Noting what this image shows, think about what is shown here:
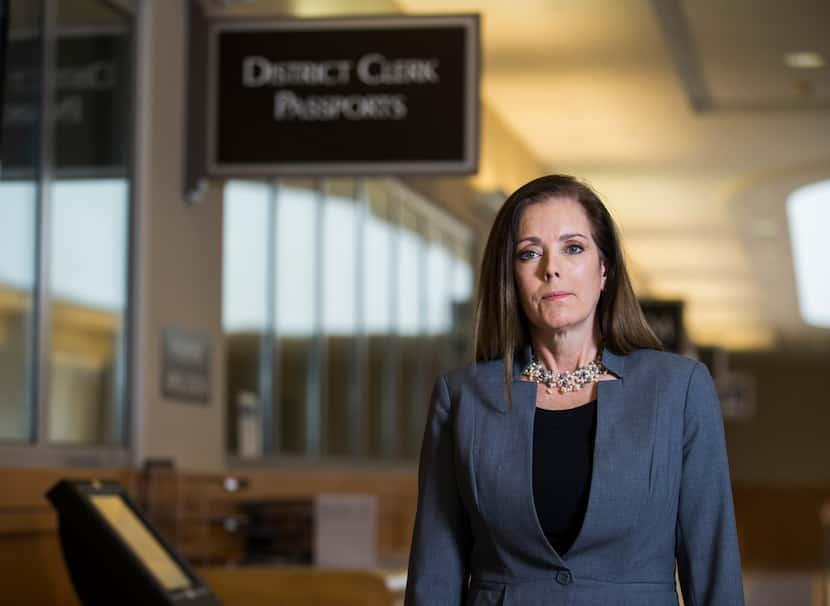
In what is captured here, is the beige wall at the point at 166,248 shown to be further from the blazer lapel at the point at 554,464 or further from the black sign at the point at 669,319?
the black sign at the point at 669,319

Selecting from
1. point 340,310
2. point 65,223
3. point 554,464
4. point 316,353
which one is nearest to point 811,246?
point 340,310

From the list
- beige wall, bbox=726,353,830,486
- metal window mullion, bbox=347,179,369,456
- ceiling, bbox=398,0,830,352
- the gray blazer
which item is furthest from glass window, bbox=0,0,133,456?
beige wall, bbox=726,353,830,486

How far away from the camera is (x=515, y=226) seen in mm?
2158

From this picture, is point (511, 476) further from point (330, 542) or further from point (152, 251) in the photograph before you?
point (152, 251)

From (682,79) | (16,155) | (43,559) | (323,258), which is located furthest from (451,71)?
(682,79)

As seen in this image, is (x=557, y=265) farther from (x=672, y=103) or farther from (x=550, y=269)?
(x=672, y=103)

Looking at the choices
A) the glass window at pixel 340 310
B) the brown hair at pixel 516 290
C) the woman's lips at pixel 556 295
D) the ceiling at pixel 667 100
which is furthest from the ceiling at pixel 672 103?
the woman's lips at pixel 556 295

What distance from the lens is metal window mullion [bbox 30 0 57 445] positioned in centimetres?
479

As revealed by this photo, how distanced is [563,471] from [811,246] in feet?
57.5

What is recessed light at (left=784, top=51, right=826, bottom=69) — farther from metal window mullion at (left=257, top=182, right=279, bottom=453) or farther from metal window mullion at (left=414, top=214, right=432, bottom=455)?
metal window mullion at (left=257, top=182, right=279, bottom=453)

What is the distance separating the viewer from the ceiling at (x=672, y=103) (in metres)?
8.74

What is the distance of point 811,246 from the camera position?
18828 mm

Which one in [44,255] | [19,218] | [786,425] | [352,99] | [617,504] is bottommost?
[786,425]

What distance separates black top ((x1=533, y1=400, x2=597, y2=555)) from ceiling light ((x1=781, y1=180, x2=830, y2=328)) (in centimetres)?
1271
